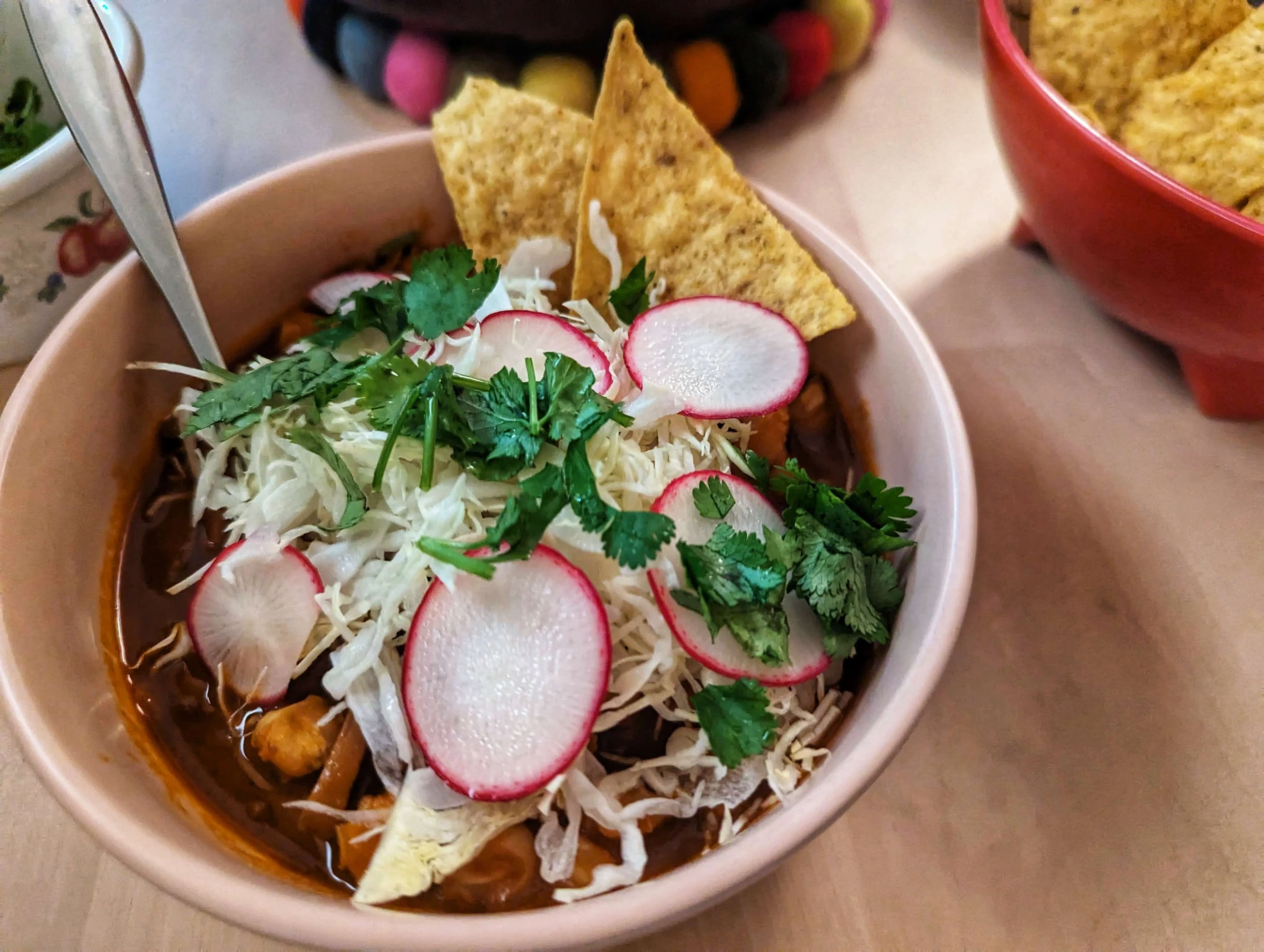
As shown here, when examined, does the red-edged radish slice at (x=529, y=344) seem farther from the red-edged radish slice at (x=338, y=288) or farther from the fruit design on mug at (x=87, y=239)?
the fruit design on mug at (x=87, y=239)

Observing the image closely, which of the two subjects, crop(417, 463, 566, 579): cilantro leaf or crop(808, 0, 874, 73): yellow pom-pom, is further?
crop(808, 0, 874, 73): yellow pom-pom

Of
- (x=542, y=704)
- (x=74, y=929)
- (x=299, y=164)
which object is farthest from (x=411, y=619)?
(x=299, y=164)

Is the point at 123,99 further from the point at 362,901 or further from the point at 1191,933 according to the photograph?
the point at 1191,933

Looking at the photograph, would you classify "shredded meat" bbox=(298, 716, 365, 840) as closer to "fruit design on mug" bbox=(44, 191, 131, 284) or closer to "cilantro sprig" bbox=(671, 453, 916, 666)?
"cilantro sprig" bbox=(671, 453, 916, 666)

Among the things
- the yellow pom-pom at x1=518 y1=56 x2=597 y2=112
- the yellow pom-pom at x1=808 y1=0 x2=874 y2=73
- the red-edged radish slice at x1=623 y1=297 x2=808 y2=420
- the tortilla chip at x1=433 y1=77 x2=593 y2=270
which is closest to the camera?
the red-edged radish slice at x1=623 y1=297 x2=808 y2=420

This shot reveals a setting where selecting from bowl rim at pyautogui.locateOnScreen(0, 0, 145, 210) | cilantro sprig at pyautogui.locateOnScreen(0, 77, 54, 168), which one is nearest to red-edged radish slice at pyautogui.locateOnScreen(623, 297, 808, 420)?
bowl rim at pyautogui.locateOnScreen(0, 0, 145, 210)

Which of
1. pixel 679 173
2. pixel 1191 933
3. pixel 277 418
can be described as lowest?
pixel 1191 933
